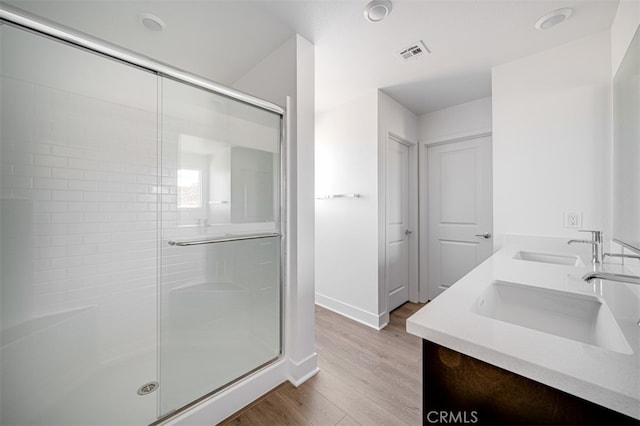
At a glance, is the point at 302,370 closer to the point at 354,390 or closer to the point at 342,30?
the point at 354,390

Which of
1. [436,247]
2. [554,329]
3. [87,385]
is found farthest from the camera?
[436,247]

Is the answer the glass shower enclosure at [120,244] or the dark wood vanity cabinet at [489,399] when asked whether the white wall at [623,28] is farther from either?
the glass shower enclosure at [120,244]

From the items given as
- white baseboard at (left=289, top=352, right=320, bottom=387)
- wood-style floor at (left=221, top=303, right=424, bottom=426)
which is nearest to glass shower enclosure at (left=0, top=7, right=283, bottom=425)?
white baseboard at (left=289, top=352, right=320, bottom=387)

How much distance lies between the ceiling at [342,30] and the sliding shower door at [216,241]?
56 centimetres

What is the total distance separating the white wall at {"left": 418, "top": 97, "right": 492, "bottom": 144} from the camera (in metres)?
2.66

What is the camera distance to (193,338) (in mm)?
1530

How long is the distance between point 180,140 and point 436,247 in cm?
294

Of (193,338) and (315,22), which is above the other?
(315,22)

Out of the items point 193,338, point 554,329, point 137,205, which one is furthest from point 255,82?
point 554,329

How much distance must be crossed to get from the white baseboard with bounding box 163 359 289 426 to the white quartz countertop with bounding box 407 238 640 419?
126cm

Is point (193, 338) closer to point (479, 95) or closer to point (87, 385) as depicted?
point (87, 385)

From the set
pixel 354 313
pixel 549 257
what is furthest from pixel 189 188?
pixel 549 257

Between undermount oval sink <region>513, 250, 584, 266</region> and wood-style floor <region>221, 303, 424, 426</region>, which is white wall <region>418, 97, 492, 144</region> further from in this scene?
wood-style floor <region>221, 303, 424, 426</region>

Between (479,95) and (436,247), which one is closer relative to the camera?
(479,95)
